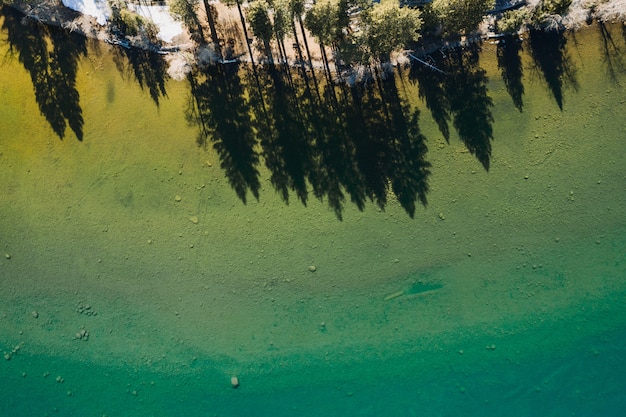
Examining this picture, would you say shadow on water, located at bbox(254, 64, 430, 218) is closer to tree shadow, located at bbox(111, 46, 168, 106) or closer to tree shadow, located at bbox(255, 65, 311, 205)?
tree shadow, located at bbox(255, 65, 311, 205)

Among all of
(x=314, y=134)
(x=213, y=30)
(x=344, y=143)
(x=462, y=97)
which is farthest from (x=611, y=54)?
(x=213, y=30)

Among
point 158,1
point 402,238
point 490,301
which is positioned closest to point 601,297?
point 490,301

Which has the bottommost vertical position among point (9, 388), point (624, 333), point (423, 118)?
point (624, 333)

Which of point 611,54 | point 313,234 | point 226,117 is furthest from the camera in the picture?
point 313,234

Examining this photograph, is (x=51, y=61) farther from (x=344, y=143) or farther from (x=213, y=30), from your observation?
(x=344, y=143)

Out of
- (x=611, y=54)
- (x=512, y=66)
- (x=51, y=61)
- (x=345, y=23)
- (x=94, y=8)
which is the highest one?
(x=94, y=8)

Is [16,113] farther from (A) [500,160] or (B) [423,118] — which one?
(A) [500,160]
